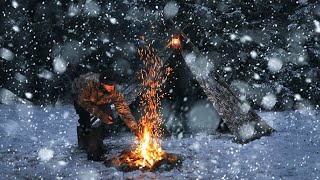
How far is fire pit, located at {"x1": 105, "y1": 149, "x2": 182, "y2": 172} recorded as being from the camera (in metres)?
4.85

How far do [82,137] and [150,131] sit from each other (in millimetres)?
1589

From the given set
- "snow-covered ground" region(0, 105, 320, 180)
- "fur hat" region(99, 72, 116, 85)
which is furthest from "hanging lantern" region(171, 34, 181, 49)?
"fur hat" region(99, 72, 116, 85)

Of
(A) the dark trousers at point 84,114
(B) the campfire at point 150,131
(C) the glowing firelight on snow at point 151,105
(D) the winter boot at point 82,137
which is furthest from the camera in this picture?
(D) the winter boot at point 82,137

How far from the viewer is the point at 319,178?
4.53 metres

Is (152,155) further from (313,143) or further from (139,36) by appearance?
(139,36)

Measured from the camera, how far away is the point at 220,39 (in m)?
12.6

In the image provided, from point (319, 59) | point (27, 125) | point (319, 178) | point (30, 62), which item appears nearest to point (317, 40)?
point (319, 59)

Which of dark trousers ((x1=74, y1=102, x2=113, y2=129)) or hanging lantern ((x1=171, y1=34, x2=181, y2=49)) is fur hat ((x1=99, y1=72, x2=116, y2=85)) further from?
hanging lantern ((x1=171, y1=34, x2=181, y2=49))

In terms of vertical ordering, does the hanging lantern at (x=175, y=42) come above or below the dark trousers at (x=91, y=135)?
above

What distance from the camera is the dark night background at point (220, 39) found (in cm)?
1245

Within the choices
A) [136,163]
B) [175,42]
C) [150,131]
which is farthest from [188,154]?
[175,42]

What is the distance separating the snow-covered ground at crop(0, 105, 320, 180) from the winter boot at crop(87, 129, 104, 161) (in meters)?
0.15

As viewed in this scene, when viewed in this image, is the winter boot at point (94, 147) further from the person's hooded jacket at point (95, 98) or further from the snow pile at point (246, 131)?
the snow pile at point (246, 131)

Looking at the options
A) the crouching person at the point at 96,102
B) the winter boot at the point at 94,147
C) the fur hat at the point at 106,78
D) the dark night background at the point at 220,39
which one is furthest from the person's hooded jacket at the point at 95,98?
the dark night background at the point at 220,39
